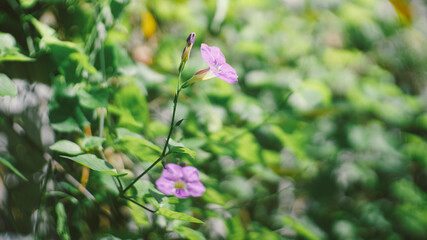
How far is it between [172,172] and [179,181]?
3 centimetres

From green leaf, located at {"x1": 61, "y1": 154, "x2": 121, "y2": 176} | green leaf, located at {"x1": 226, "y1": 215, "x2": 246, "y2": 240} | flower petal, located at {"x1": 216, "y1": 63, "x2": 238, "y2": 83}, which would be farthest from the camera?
green leaf, located at {"x1": 226, "y1": 215, "x2": 246, "y2": 240}

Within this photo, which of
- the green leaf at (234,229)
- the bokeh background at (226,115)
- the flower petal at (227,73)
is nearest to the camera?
the flower petal at (227,73)

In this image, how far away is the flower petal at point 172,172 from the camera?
0.69 meters

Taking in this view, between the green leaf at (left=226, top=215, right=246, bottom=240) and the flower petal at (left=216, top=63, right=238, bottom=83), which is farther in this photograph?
the green leaf at (left=226, top=215, right=246, bottom=240)

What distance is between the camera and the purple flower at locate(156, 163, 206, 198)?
69cm

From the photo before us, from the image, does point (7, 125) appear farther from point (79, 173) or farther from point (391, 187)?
point (391, 187)

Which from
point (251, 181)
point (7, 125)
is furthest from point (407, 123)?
point (7, 125)

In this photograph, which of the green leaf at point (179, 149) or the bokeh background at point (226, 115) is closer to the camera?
the green leaf at point (179, 149)

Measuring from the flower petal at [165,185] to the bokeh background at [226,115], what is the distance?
0.05 feet

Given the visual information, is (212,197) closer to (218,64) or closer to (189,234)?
(189,234)

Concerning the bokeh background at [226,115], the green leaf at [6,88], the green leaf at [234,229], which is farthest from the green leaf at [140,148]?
the green leaf at [234,229]

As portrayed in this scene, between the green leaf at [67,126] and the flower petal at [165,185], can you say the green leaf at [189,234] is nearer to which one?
the flower petal at [165,185]

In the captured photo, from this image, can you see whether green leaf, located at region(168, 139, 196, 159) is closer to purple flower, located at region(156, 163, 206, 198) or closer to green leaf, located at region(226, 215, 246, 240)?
purple flower, located at region(156, 163, 206, 198)

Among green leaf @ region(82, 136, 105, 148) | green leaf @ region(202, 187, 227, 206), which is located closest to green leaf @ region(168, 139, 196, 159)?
green leaf @ region(82, 136, 105, 148)
